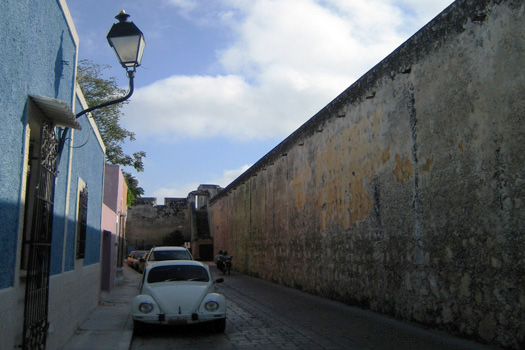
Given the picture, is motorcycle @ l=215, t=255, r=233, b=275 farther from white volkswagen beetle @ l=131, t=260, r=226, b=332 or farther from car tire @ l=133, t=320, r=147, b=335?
car tire @ l=133, t=320, r=147, b=335

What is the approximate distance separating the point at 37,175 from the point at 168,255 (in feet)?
34.0

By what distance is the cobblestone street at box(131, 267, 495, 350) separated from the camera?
734 cm

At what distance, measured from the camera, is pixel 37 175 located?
5020mm

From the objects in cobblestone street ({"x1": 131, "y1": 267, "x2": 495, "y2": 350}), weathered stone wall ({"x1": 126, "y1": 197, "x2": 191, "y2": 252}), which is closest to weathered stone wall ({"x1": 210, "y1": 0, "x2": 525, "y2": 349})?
cobblestone street ({"x1": 131, "y1": 267, "x2": 495, "y2": 350})

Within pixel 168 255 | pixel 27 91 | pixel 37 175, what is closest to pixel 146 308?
pixel 37 175

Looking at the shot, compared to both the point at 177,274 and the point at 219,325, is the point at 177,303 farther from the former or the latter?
the point at 177,274

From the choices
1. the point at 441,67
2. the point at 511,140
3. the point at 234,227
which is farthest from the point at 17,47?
the point at 234,227

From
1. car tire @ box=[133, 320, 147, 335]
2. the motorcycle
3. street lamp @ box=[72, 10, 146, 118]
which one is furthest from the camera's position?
the motorcycle

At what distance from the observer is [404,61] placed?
9.59 m

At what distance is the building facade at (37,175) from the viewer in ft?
13.9

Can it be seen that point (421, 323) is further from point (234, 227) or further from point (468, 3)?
point (234, 227)

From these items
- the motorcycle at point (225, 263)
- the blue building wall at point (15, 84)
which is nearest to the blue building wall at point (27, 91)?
the blue building wall at point (15, 84)

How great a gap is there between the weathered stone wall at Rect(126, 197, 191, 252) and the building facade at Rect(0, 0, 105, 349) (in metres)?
36.2

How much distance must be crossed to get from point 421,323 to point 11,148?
730 cm
